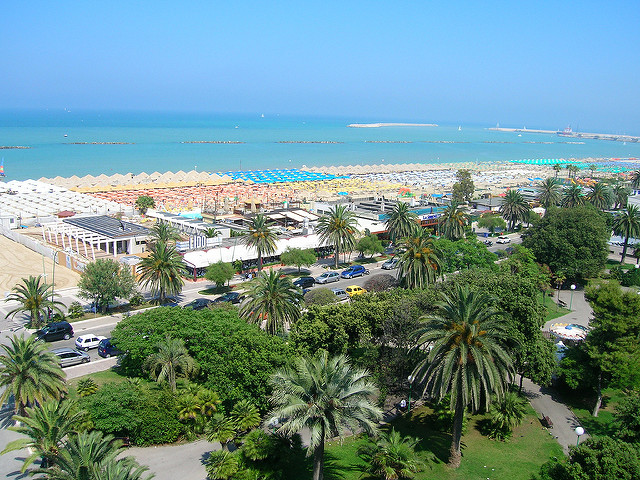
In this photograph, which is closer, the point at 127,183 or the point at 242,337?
the point at 242,337

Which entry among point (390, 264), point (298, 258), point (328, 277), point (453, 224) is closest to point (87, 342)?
point (298, 258)

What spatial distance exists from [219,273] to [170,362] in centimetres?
1548

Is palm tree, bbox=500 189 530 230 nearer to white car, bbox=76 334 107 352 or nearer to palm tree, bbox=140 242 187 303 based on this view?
palm tree, bbox=140 242 187 303

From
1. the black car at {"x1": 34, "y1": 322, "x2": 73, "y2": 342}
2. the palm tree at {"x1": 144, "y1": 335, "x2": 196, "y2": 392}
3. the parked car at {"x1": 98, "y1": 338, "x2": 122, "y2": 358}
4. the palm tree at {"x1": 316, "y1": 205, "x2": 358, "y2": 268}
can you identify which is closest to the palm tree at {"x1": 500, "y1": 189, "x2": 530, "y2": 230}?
the palm tree at {"x1": 316, "y1": 205, "x2": 358, "y2": 268}

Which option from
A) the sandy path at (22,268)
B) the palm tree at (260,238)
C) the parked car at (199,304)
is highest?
the palm tree at (260,238)

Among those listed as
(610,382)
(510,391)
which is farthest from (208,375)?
(610,382)

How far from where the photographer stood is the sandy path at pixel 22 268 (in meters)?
38.3

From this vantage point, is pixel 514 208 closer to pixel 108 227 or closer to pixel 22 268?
pixel 108 227

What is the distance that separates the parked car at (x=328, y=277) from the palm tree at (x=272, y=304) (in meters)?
14.5

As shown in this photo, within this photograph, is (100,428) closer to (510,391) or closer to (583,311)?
(510,391)

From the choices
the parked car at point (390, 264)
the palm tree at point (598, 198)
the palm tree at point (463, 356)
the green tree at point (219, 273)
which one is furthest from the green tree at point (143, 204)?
the palm tree at point (598, 198)

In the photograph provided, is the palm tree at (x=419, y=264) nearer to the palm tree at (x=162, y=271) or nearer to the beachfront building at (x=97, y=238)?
the palm tree at (x=162, y=271)

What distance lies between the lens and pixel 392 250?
51750 mm

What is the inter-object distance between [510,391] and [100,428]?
16306 millimetres
